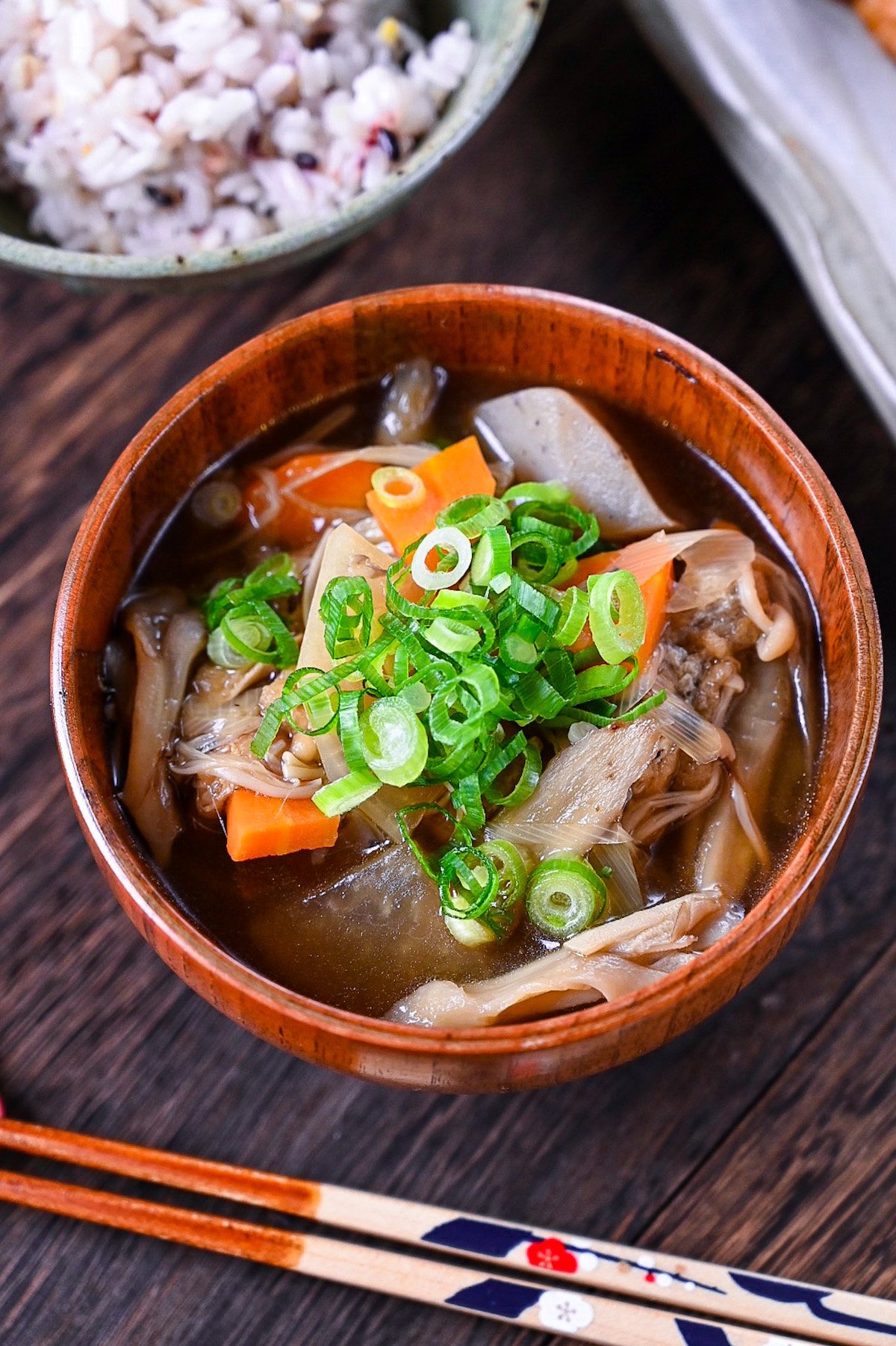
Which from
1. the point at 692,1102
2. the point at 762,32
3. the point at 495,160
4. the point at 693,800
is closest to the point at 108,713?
the point at 693,800

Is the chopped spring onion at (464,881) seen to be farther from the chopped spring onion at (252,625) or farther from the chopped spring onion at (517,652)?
the chopped spring onion at (252,625)

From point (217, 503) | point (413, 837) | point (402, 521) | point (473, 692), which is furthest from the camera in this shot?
point (217, 503)

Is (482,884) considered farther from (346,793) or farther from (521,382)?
(521,382)

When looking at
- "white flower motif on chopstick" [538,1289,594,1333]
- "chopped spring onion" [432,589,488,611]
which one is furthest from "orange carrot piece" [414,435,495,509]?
"white flower motif on chopstick" [538,1289,594,1333]

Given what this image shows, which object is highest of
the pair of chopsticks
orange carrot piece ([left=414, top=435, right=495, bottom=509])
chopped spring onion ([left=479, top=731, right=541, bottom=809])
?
orange carrot piece ([left=414, top=435, right=495, bottom=509])

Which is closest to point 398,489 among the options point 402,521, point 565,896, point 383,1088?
point 402,521

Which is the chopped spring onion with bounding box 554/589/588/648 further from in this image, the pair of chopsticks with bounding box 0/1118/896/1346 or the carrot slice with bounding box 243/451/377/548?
the pair of chopsticks with bounding box 0/1118/896/1346

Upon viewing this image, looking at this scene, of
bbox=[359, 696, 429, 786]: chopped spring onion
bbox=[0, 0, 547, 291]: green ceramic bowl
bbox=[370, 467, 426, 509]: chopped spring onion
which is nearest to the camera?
bbox=[359, 696, 429, 786]: chopped spring onion
